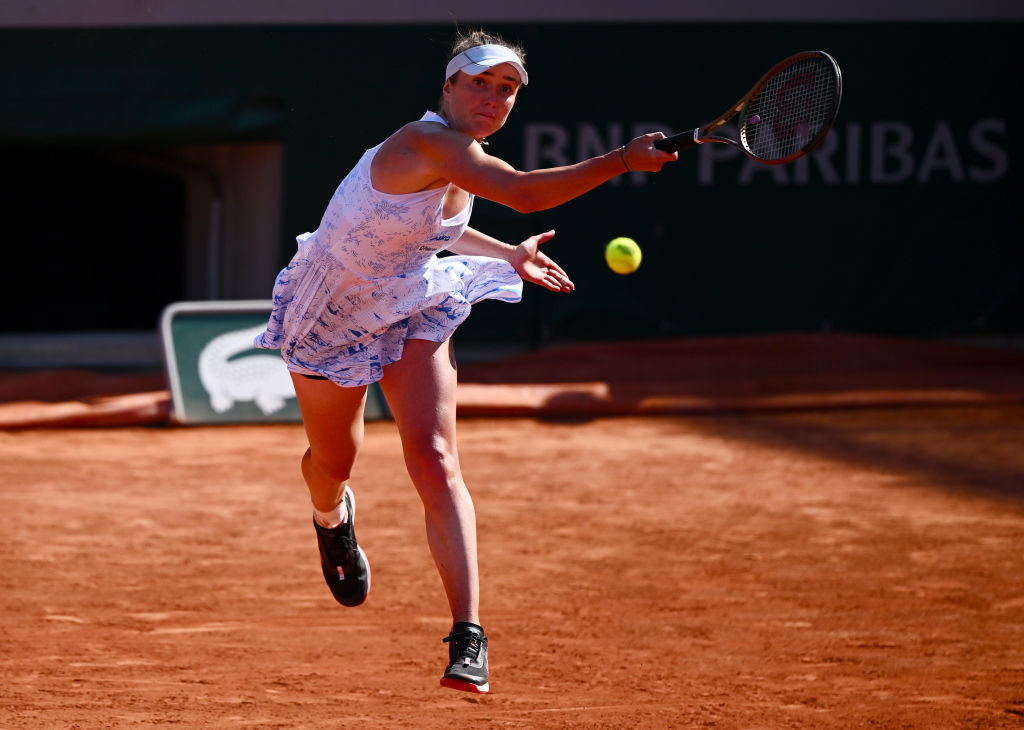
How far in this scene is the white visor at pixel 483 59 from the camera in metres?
2.99

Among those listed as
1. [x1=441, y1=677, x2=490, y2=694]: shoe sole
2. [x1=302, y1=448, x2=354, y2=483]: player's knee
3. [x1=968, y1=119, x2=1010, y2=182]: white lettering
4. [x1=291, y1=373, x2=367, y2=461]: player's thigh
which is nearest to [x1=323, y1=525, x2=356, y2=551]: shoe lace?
[x1=302, y1=448, x2=354, y2=483]: player's knee

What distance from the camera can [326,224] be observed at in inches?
129

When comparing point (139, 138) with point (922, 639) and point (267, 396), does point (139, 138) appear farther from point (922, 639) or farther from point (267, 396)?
point (922, 639)

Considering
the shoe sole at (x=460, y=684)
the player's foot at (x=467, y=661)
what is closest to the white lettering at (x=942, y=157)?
the player's foot at (x=467, y=661)

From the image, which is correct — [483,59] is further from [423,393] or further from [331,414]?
[331,414]

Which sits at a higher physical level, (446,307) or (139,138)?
(139,138)

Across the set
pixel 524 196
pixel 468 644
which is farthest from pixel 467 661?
pixel 524 196

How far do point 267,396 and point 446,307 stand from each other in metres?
4.66

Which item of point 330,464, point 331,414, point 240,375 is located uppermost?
point 331,414

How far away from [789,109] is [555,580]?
6.59ft

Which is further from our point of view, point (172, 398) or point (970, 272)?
point (970, 272)

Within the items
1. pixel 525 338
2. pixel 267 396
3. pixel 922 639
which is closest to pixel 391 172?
pixel 922 639

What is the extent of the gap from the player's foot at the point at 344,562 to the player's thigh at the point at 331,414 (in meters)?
0.40

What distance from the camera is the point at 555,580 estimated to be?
4.62 metres
